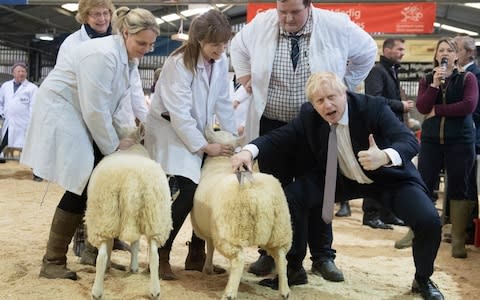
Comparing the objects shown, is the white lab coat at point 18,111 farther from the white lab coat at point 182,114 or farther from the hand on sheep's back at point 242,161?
the hand on sheep's back at point 242,161

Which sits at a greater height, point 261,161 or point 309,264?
point 261,161

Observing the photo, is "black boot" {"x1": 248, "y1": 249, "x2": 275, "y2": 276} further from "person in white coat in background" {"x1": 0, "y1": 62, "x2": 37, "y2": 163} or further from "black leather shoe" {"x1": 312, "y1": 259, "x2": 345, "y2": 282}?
"person in white coat in background" {"x1": 0, "y1": 62, "x2": 37, "y2": 163}

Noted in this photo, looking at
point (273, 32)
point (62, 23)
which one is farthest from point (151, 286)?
point (62, 23)

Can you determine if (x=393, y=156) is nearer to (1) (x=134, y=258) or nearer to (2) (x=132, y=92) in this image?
(1) (x=134, y=258)

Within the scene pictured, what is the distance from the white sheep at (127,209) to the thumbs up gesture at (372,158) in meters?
1.04

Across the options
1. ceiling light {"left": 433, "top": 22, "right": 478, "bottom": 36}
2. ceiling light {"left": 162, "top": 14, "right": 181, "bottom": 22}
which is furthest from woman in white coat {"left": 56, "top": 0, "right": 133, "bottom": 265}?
ceiling light {"left": 433, "top": 22, "right": 478, "bottom": 36}

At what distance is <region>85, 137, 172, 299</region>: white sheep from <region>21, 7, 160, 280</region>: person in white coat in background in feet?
1.07

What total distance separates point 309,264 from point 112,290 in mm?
1515

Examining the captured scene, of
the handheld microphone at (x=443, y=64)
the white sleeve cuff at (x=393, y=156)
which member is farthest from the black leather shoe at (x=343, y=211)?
the white sleeve cuff at (x=393, y=156)

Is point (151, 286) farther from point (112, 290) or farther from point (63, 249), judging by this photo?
point (63, 249)

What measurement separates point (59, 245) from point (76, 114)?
30.4 inches

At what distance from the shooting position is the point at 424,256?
3.12 m

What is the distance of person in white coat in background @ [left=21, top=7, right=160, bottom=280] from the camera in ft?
10.3

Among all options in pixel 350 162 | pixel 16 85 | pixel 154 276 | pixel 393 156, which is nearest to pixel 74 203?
pixel 154 276
